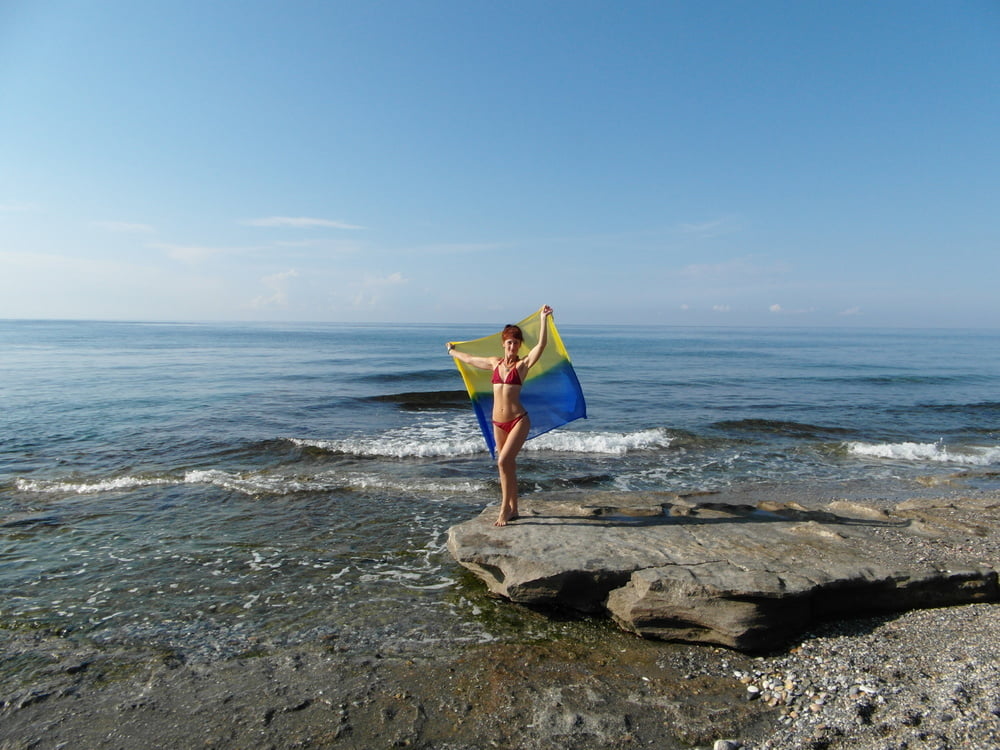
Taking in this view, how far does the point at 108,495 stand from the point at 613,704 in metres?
9.45

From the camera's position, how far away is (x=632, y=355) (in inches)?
1788

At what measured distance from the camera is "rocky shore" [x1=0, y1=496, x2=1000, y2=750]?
3848 mm

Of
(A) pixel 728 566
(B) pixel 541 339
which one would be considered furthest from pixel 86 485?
(A) pixel 728 566

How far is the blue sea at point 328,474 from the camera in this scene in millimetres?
5863

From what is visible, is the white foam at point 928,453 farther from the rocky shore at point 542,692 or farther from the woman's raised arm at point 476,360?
the woman's raised arm at point 476,360

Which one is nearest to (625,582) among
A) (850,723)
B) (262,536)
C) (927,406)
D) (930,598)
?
(850,723)

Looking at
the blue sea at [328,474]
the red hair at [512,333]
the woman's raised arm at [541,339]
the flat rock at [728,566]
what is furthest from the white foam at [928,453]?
the red hair at [512,333]

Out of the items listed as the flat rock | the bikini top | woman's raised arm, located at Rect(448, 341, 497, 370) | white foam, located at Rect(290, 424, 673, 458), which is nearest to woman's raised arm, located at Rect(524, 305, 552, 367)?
the bikini top

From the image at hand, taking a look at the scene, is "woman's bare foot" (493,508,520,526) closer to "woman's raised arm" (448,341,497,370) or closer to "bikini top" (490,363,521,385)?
"bikini top" (490,363,521,385)

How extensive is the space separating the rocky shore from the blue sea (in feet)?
→ 1.22

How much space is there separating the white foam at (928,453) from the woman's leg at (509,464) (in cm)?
1095

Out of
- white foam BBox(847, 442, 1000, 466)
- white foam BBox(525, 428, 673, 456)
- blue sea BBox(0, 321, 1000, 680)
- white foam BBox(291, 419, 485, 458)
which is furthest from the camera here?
white foam BBox(525, 428, 673, 456)

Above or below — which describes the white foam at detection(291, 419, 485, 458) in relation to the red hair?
below

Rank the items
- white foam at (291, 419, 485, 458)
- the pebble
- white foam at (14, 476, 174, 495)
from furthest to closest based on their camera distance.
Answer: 1. white foam at (291, 419, 485, 458)
2. white foam at (14, 476, 174, 495)
3. the pebble
